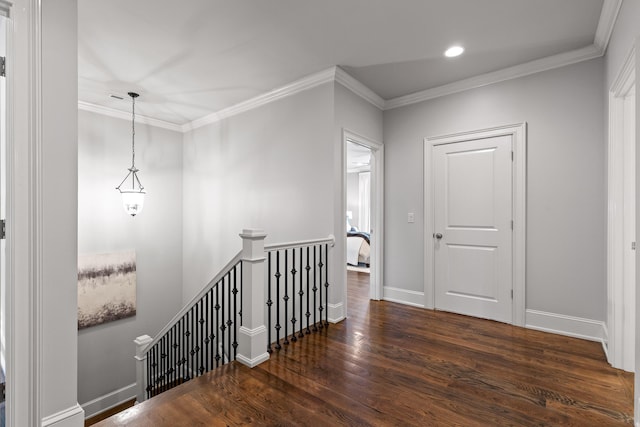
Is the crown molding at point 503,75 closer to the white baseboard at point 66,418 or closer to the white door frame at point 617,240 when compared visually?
the white door frame at point 617,240

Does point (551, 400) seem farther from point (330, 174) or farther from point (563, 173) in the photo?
point (330, 174)

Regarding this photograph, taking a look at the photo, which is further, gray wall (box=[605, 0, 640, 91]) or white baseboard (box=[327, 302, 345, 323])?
white baseboard (box=[327, 302, 345, 323])

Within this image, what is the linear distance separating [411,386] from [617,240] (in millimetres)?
1885

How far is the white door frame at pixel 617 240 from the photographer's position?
2197 mm

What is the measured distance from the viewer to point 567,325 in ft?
9.50

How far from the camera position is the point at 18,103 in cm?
142

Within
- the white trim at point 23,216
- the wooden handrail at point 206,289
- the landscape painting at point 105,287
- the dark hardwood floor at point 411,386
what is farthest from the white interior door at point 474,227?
the landscape painting at point 105,287

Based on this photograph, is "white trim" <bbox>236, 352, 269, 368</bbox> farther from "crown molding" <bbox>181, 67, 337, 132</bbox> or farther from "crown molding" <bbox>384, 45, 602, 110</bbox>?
"crown molding" <bbox>384, 45, 602, 110</bbox>

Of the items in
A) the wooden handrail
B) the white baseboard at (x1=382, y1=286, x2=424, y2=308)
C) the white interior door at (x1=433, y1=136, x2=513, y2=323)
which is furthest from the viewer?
the white baseboard at (x1=382, y1=286, x2=424, y2=308)

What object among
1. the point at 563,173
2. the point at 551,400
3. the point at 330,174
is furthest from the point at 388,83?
the point at 551,400

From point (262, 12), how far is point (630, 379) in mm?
3763

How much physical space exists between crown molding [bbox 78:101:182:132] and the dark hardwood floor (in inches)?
166

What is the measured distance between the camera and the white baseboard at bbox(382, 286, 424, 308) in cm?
380

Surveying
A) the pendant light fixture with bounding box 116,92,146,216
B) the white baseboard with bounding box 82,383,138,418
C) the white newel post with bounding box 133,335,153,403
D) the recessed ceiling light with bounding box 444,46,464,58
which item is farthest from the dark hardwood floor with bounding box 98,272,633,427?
the white baseboard with bounding box 82,383,138,418
